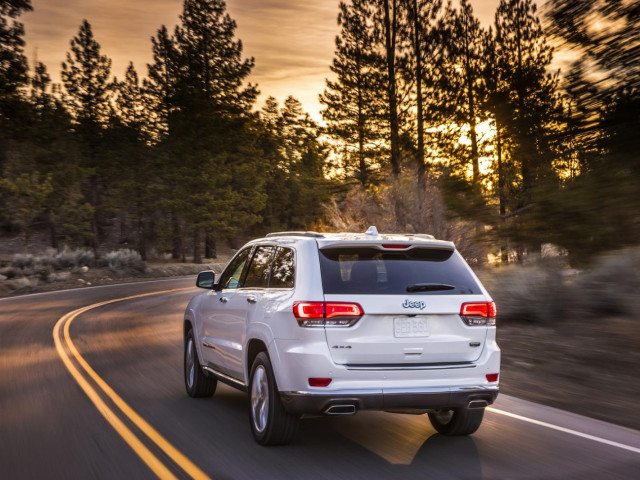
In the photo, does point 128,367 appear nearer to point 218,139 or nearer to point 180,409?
point 180,409

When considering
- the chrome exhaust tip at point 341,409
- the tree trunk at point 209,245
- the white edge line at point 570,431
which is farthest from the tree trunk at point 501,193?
the tree trunk at point 209,245

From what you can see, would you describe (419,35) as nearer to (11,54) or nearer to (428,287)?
(11,54)

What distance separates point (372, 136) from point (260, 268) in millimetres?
33850

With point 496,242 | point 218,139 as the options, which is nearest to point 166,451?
point 496,242

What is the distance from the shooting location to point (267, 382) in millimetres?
6746

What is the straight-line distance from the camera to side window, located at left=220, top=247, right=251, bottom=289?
832 cm

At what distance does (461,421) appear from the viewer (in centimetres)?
712

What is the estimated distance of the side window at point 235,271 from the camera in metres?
8.32

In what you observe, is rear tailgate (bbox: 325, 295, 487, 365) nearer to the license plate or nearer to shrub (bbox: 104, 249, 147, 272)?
the license plate

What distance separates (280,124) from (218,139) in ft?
109

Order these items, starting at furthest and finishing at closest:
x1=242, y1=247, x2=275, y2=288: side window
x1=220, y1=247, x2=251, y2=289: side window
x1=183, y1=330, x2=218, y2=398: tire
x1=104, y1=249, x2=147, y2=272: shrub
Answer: x1=104, y1=249, x2=147, y2=272: shrub
x1=183, y1=330, x2=218, y2=398: tire
x1=220, y1=247, x2=251, y2=289: side window
x1=242, y1=247, x2=275, y2=288: side window

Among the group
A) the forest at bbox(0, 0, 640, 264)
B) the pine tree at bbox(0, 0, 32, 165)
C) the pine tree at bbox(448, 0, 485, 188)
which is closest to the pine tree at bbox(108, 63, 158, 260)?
the forest at bbox(0, 0, 640, 264)

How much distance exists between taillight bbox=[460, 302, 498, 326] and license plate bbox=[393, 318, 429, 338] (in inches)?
14.5

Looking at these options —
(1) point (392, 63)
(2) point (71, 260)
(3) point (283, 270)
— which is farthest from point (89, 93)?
(3) point (283, 270)
